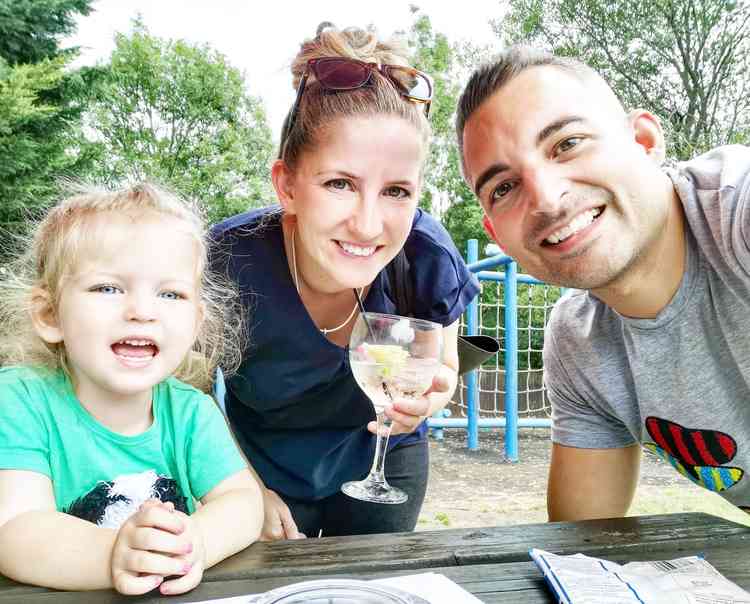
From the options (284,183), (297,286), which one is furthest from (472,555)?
(284,183)

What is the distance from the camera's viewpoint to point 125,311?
1.27m

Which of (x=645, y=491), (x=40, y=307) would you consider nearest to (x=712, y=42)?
(x=645, y=491)

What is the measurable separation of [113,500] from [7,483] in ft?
0.71

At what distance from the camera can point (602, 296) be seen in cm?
175

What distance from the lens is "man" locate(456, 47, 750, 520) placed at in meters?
1.62

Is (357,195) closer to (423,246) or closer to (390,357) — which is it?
(423,246)

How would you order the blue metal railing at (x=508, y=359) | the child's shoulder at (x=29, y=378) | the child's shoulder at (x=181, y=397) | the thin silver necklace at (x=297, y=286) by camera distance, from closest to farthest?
the child's shoulder at (x=29, y=378) < the child's shoulder at (x=181, y=397) < the thin silver necklace at (x=297, y=286) < the blue metal railing at (x=508, y=359)

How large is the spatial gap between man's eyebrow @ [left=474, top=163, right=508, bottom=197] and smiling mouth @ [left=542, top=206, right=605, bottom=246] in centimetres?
21

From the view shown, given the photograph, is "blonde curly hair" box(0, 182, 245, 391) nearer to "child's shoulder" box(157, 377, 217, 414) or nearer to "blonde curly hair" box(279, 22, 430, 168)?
"child's shoulder" box(157, 377, 217, 414)

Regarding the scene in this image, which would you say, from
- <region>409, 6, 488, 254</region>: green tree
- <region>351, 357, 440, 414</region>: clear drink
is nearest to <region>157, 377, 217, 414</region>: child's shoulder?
<region>351, 357, 440, 414</region>: clear drink

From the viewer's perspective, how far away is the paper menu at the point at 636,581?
36.2 inches

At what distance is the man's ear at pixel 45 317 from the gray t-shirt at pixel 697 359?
4.10ft

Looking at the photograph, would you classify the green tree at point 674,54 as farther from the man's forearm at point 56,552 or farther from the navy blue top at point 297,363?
the man's forearm at point 56,552

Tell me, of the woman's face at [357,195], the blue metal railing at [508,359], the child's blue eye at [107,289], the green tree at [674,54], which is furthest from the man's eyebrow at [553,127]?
the green tree at [674,54]
